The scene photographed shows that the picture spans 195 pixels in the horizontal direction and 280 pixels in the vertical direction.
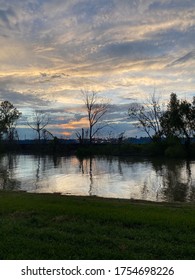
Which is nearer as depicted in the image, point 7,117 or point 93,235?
point 93,235

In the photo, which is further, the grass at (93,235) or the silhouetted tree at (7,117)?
the silhouetted tree at (7,117)

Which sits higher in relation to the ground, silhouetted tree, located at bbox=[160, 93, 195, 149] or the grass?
silhouetted tree, located at bbox=[160, 93, 195, 149]

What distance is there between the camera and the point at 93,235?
6.93 metres

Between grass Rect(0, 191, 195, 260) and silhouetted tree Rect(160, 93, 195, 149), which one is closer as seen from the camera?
grass Rect(0, 191, 195, 260)

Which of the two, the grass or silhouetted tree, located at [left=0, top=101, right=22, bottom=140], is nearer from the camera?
the grass

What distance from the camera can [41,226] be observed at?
25.9 feet

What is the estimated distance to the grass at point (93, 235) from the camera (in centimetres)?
584

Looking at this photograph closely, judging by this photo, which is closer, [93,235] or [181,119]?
[93,235]

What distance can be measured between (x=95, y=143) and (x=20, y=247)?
67.0 meters

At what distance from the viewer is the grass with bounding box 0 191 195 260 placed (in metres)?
5.84

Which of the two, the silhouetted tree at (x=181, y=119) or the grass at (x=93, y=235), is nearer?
the grass at (x=93, y=235)

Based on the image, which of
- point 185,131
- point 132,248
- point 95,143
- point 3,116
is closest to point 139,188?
point 132,248

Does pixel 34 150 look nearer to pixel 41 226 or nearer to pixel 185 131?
pixel 185 131

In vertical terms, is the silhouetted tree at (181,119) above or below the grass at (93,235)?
above
